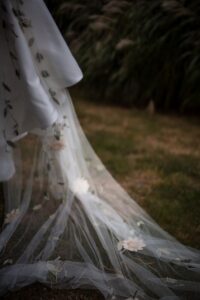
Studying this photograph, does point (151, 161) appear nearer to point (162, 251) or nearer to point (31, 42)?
Result: point (162, 251)

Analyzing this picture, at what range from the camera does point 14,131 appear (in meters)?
1.29

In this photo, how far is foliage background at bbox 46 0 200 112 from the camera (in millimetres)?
2936

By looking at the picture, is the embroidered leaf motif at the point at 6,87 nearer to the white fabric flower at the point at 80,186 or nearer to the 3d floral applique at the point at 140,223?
the white fabric flower at the point at 80,186

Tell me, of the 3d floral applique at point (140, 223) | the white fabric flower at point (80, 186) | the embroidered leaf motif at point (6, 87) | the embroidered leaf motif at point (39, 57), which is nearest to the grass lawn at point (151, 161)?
the 3d floral applique at point (140, 223)

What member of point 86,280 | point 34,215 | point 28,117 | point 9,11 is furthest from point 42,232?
point 9,11

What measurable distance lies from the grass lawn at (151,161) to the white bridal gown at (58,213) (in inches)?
3.2

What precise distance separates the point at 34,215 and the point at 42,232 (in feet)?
0.43

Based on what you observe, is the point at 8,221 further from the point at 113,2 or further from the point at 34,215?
the point at 113,2

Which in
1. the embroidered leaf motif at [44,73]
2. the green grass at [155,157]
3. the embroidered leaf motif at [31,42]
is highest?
the embroidered leaf motif at [31,42]

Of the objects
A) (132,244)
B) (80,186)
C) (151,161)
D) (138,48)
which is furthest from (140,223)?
(138,48)

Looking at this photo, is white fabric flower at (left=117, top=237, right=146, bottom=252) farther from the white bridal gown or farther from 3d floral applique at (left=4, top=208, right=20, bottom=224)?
3d floral applique at (left=4, top=208, right=20, bottom=224)

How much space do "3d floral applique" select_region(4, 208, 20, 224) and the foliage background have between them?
1.71 m

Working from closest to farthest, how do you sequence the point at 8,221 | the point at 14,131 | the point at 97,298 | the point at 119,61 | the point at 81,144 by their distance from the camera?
the point at 97,298, the point at 14,131, the point at 8,221, the point at 81,144, the point at 119,61

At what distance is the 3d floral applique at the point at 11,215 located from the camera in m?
1.44
